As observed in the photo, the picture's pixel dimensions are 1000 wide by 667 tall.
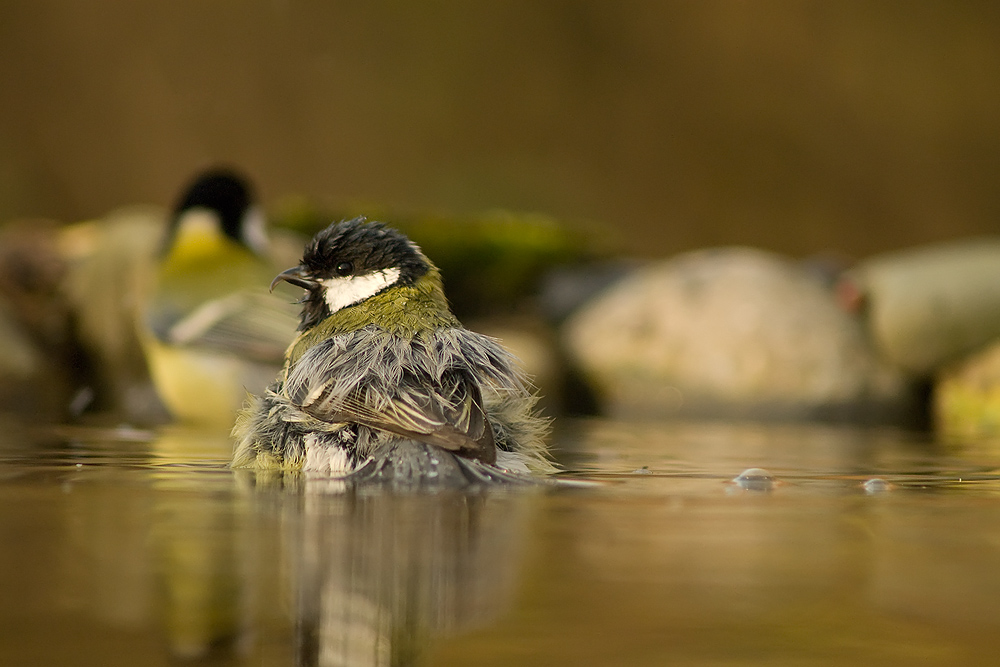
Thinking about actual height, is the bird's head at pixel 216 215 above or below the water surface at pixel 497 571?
above

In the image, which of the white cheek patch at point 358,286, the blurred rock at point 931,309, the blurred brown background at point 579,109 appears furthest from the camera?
the blurred brown background at point 579,109

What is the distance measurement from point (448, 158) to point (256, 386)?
18.1 feet

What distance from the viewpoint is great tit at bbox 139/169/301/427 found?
4680mm

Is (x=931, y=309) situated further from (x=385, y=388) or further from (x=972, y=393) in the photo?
(x=385, y=388)

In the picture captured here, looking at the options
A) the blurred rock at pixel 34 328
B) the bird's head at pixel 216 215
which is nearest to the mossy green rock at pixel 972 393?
the bird's head at pixel 216 215

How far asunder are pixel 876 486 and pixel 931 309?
4.36 m

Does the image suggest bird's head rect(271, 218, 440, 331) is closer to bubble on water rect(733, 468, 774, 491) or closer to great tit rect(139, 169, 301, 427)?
bubble on water rect(733, 468, 774, 491)

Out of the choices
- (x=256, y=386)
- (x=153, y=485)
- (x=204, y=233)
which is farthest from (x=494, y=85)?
(x=153, y=485)

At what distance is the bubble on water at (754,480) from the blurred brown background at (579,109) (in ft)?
22.5

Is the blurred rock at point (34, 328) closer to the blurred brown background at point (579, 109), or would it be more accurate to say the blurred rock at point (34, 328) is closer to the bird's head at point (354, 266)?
the blurred brown background at point (579, 109)

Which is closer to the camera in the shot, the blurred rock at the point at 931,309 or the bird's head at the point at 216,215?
the bird's head at the point at 216,215

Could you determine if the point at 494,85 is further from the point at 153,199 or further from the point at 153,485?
the point at 153,485

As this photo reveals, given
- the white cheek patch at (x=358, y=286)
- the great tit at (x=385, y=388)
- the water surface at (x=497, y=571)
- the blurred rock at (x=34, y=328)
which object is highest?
the blurred rock at (x=34, y=328)

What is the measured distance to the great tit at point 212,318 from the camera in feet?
15.4
